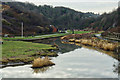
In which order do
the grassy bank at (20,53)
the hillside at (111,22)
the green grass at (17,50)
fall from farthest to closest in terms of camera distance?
the hillside at (111,22), the green grass at (17,50), the grassy bank at (20,53)

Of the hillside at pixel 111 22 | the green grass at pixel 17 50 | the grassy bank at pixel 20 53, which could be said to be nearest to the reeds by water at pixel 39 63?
the grassy bank at pixel 20 53

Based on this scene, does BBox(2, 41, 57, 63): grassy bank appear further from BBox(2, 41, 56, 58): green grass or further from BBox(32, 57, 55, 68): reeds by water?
BBox(32, 57, 55, 68): reeds by water

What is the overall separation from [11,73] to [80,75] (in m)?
5.50

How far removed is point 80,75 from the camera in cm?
1373

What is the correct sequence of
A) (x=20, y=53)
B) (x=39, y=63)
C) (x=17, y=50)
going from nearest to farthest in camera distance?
1. (x=39, y=63)
2. (x=20, y=53)
3. (x=17, y=50)

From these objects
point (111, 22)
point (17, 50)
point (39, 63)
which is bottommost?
point (39, 63)

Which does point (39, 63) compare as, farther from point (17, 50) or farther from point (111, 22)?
point (111, 22)

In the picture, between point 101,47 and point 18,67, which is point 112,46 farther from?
point 18,67

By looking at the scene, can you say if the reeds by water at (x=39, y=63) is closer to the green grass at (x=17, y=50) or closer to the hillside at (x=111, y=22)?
the green grass at (x=17, y=50)

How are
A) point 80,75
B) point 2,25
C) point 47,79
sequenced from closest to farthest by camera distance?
point 47,79 < point 80,75 < point 2,25

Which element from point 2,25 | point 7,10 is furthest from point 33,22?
point 2,25

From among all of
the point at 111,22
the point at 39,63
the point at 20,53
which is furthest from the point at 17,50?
the point at 111,22

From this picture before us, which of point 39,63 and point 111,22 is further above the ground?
point 111,22

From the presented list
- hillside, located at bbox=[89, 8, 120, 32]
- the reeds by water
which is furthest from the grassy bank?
hillside, located at bbox=[89, 8, 120, 32]
